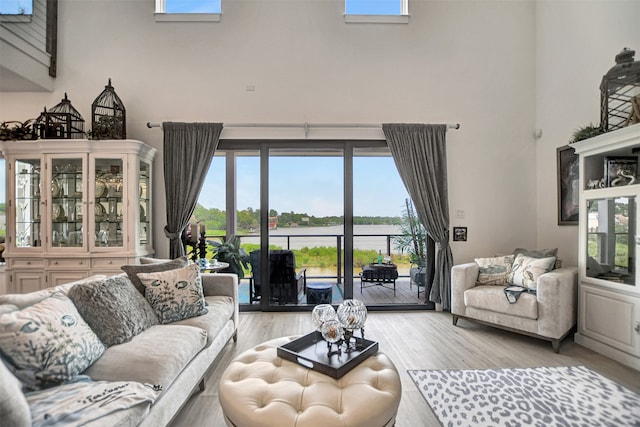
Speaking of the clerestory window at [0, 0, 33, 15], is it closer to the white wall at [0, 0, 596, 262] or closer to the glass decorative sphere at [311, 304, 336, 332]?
the white wall at [0, 0, 596, 262]

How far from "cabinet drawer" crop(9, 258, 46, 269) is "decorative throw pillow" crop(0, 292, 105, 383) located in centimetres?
241

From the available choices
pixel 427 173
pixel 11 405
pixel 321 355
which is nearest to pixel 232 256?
pixel 321 355

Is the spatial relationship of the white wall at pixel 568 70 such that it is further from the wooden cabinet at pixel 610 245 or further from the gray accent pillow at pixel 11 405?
the gray accent pillow at pixel 11 405

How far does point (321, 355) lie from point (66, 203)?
138 inches

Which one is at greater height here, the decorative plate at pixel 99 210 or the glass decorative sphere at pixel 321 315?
the decorative plate at pixel 99 210

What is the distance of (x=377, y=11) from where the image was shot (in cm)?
391

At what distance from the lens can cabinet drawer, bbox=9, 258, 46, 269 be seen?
3.30m

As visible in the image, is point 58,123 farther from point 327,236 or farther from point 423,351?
point 423,351

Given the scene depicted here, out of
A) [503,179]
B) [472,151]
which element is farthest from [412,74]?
[503,179]

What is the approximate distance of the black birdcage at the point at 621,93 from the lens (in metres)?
2.63

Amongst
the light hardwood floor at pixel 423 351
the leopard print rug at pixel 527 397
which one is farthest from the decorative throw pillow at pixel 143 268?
the leopard print rug at pixel 527 397

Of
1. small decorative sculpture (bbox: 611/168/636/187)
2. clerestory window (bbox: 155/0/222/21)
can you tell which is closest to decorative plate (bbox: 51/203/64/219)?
clerestory window (bbox: 155/0/222/21)

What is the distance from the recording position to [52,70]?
3732 mm

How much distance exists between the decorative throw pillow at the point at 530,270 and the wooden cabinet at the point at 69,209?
4.13 meters
